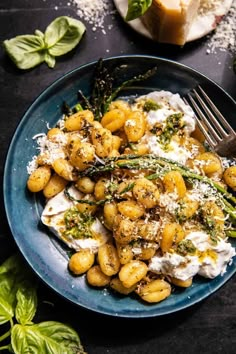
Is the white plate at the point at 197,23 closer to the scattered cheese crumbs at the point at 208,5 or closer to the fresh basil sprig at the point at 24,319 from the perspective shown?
the scattered cheese crumbs at the point at 208,5

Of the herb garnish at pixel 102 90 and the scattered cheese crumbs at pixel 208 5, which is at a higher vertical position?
the scattered cheese crumbs at pixel 208 5

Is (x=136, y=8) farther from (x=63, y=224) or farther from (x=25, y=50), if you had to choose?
(x=63, y=224)

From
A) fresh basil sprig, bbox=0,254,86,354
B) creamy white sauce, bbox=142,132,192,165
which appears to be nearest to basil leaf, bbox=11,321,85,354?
fresh basil sprig, bbox=0,254,86,354

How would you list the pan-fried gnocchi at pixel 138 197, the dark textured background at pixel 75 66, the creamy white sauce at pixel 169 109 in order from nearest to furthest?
the pan-fried gnocchi at pixel 138 197 → the creamy white sauce at pixel 169 109 → the dark textured background at pixel 75 66

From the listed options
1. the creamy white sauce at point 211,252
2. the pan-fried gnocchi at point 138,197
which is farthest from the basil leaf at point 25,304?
the creamy white sauce at point 211,252

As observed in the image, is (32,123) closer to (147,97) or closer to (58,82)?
(58,82)

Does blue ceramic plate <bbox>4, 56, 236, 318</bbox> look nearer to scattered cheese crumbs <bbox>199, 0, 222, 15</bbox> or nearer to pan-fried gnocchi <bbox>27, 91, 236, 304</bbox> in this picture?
pan-fried gnocchi <bbox>27, 91, 236, 304</bbox>

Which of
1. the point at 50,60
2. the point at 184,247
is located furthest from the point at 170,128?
the point at 50,60
